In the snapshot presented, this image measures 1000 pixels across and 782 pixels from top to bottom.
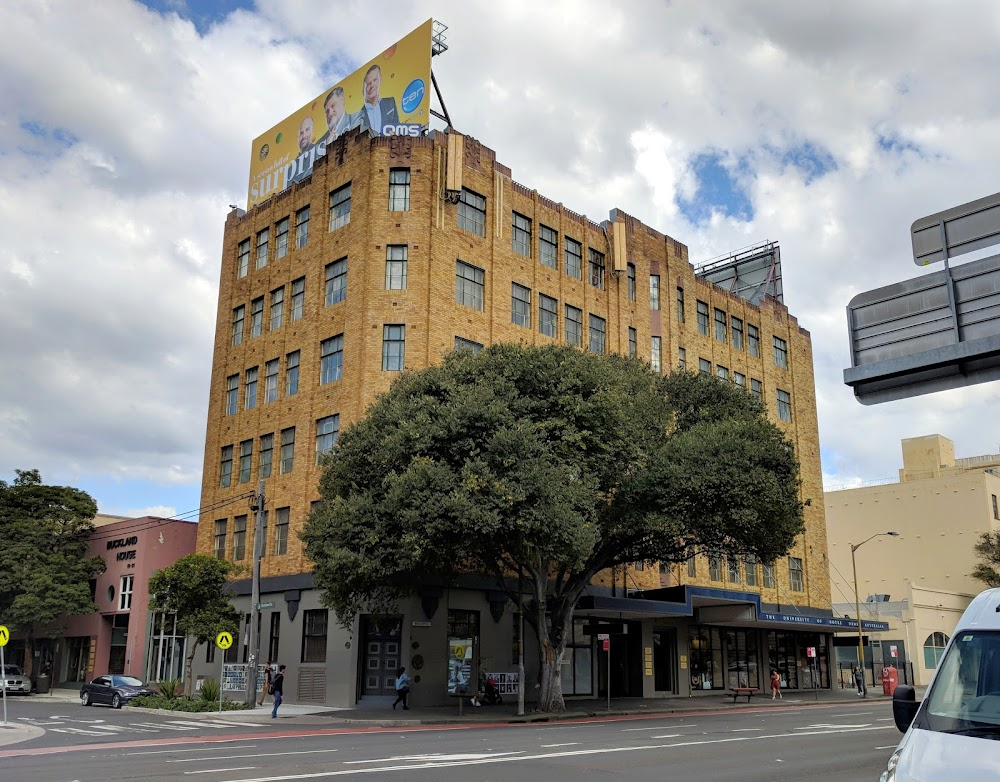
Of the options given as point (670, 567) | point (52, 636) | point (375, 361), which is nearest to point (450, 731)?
point (375, 361)

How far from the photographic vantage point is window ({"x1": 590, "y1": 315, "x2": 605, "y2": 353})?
4569cm

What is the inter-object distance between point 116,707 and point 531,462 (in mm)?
20500

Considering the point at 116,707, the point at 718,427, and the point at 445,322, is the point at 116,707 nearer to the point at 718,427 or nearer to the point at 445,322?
the point at 445,322

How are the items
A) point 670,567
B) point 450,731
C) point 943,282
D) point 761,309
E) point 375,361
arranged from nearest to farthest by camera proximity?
point 943,282, point 450,731, point 375,361, point 670,567, point 761,309

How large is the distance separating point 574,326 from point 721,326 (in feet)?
46.1

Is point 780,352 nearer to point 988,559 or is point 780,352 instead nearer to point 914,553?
point 988,559

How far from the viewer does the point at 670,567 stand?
1800 inches

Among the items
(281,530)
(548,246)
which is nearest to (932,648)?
(548,246)

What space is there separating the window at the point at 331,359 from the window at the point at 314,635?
9.49m

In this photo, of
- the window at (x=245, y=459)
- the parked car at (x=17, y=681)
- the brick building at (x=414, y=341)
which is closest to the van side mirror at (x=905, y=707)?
the brick building at (x=414, y=341)

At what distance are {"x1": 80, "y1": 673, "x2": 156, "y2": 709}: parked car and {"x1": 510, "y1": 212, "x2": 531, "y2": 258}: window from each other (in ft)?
79.8

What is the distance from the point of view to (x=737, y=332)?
56.7 metres

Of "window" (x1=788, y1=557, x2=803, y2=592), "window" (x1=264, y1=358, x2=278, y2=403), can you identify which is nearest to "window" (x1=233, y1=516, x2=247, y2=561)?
"window" (x1=264, y1=358, x2=278, y2=403)

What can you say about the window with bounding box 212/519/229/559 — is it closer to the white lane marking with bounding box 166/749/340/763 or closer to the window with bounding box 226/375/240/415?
the window with bounding box 226/375/240/415
